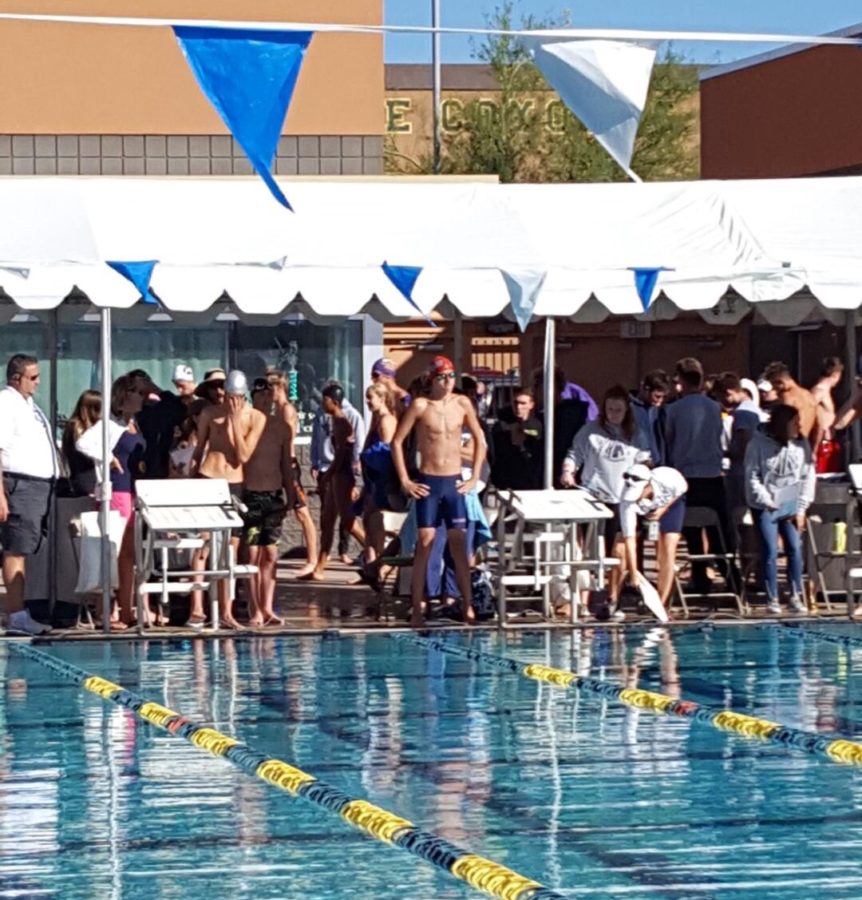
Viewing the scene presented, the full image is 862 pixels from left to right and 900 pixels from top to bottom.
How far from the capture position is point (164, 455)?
15883 millimetres

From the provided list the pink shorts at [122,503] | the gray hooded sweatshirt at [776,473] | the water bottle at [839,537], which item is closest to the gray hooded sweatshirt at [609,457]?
the gray hooded sweatshirt at [776,473]

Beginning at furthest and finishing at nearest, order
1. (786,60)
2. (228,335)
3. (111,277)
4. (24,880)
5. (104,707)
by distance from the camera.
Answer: (786,60) → (228,335) → (111,277) → (104,707) → (24,880)

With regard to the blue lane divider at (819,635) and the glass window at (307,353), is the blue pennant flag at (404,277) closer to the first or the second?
the blue lane divider at (819,635)

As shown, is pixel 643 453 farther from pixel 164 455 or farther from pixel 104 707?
pixel 104 707

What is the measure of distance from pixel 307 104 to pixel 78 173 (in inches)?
101

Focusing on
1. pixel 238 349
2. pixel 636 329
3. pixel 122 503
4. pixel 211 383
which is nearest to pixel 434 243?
pixel 211 383

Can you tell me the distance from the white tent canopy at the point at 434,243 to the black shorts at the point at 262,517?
1248 mm

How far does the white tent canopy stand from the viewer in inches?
551

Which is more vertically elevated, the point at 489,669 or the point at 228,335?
the point at 228,335

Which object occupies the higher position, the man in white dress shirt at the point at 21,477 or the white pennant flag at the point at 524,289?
the white pennant flag at the point at 524,289

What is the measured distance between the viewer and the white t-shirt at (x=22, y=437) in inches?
551

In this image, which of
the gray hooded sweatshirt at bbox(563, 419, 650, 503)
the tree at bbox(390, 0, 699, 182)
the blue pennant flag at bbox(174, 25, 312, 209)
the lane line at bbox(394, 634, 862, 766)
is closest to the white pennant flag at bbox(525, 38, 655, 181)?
the blue pennant flag at bbox(174, 25, 312, 209)

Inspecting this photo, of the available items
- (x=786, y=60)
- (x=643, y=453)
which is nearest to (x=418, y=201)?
(x=643, y=453)

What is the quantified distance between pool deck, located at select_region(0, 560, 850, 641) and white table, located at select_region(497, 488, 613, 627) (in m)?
0.29
